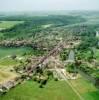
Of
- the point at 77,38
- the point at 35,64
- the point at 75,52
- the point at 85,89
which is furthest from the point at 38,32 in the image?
the point at 85,89

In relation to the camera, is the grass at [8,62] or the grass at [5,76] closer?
the grass at [5,76]

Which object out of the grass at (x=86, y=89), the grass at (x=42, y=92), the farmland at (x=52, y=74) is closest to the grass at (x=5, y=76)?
the farmland at (x=52, y=74)

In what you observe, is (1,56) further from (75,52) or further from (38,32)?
(38,32)

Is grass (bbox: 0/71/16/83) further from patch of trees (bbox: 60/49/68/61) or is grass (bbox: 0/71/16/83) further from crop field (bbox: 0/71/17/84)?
patch of trees (bbox: 60/49/68/61)

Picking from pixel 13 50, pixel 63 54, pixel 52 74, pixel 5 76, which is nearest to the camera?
pixel 5 76

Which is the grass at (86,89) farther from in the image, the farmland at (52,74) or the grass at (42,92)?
the grass at (42,92)

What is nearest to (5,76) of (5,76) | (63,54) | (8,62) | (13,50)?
(5,76)

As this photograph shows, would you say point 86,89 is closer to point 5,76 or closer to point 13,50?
point 5,76
